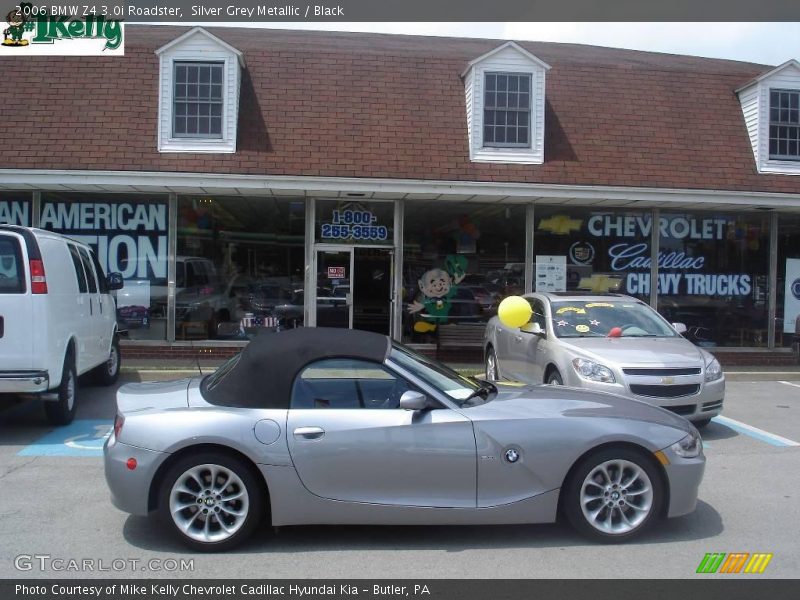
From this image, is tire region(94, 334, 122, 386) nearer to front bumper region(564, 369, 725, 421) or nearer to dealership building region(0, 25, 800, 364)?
dealership building region(0, 25, 800, 364)

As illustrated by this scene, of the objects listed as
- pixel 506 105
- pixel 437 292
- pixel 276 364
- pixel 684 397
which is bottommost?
pixel 684 397

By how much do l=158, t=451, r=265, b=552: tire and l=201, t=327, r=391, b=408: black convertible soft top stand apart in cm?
43

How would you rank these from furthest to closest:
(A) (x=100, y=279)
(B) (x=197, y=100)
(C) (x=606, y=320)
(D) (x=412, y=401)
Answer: (B) (x=197, y=100) → (A) (x=100, y=279) → (C) (x=606, y=320) → (D) (x=412, y=401)

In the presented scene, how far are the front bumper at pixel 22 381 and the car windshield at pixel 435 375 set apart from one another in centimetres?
403

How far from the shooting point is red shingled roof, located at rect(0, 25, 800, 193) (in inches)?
503

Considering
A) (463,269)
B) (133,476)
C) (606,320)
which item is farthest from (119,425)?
(463,269)

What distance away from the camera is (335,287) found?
14.0 meters

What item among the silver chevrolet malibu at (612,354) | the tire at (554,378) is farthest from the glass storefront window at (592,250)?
the tire at (554,378)

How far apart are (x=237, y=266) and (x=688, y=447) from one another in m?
10.1

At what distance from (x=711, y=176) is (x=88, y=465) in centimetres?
1148

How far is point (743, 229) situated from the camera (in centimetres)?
1475

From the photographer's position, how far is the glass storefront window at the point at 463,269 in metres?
14.1

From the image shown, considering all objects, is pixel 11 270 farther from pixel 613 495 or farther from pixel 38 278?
pixel 613 495
